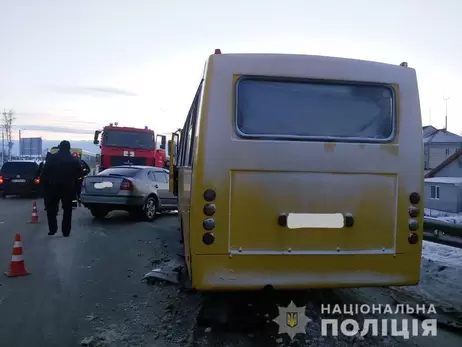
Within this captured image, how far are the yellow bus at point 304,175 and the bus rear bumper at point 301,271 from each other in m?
0.01

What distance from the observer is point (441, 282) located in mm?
6648

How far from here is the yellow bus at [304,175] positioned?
14.6 feet

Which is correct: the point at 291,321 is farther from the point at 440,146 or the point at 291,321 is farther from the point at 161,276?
the point at 440,146

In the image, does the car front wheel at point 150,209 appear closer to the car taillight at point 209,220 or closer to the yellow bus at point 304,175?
the yellow bus at point 304,175

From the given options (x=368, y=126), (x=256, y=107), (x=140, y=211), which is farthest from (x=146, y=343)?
(x=140, y=211)

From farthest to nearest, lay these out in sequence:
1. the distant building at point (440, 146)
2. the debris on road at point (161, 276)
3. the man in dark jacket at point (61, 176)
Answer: the distant building at point (440, 146) → the man in dark jacket at point (61, 176) → the debris on road at point (161, 276)

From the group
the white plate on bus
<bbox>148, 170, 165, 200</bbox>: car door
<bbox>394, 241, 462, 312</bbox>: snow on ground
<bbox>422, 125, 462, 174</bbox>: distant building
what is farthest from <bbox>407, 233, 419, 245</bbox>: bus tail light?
<bbox>422, 125, 462, 174</bbox>: distant building

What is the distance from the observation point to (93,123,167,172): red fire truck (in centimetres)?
2148

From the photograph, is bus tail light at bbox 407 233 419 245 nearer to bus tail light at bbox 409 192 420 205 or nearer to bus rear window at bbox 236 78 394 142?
bus tail light at bbox 409 192 420 205

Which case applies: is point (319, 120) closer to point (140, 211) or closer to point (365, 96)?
point (365, 96)

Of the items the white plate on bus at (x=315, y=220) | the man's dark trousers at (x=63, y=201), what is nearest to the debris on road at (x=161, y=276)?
the white plate on bus at (x=315, y=220)

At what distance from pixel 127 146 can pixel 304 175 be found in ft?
59.7

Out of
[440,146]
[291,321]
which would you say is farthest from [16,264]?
[440,146]

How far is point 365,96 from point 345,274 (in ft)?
Answer: 6.18
